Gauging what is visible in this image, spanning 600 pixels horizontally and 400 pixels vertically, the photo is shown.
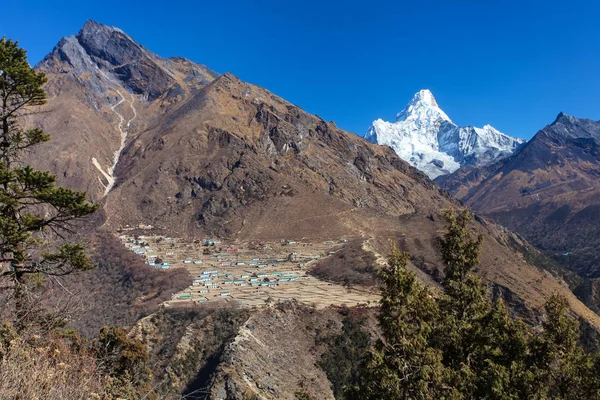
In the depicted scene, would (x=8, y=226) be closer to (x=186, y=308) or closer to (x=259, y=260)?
(x=186, y=308)

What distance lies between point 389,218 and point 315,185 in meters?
31.6

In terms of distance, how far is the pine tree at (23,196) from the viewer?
12.0 metres

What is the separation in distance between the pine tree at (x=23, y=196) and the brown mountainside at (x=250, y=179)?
255 feet

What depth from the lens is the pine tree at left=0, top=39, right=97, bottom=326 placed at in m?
12.0

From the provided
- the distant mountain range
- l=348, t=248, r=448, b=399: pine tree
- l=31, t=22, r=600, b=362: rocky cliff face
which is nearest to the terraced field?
the distant mountain range

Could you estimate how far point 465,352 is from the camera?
12.2 metres

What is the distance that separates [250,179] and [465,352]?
4888 inches

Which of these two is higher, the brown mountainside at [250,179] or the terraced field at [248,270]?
the brown mountainside at [250,179]

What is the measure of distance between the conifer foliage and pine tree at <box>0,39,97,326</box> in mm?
9874

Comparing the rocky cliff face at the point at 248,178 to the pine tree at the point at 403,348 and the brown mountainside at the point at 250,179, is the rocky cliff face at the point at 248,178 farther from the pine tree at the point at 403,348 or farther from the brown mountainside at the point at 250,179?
the pine tree at the point at 403,348

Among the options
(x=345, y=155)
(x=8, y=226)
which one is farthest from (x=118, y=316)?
(x=345, y=155)

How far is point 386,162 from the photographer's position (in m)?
191

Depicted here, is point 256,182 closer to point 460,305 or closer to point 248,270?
point 248,270

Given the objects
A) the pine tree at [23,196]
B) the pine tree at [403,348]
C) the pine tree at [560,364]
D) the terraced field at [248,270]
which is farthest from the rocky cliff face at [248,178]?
the pine tree at [23,196]
